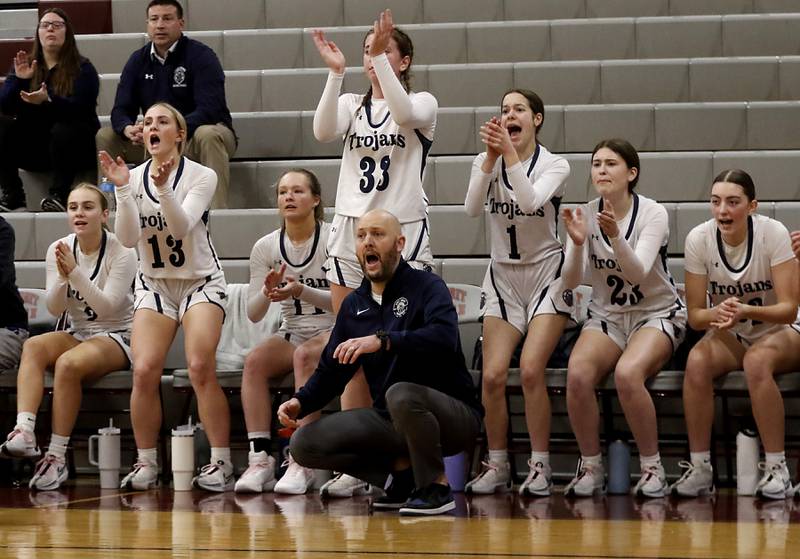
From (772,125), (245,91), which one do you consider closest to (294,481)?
(245,91)

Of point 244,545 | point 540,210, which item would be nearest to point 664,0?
point 540,210

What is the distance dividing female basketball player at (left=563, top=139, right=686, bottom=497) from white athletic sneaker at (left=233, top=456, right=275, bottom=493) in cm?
127

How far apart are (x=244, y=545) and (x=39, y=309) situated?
119 inches

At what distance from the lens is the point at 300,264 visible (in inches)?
242

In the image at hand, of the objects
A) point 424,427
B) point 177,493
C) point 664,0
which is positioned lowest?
point 177,493

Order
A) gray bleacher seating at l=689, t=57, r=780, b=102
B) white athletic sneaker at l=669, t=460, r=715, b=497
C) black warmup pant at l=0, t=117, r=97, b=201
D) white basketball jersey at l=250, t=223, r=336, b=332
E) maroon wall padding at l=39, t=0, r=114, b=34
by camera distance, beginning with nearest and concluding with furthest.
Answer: white athletic sneaker at l=669, t=460, r=715, b=497, white basketball jersey at l=250, t=223, r=336, b=332, black warmup pant at l=0, t=117, r=97, b=201, gray bleacher seating at l=689, t=57, r=780, b=102, maroon wall padding at l=39, t=0, r=114, b=34

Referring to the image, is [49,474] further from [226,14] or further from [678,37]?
[678,37]

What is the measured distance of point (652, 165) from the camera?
7340 mm

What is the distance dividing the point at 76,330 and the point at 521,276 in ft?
6.93

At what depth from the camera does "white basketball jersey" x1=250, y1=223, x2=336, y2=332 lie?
6129 millimetres

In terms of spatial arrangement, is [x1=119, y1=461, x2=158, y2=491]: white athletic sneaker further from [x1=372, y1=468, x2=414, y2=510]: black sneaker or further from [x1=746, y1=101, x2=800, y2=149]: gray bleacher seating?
→ [x1=746, y1=101, x2=800, y2=149]: gray bleacher seating

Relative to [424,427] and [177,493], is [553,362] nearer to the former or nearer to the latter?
[424,427]

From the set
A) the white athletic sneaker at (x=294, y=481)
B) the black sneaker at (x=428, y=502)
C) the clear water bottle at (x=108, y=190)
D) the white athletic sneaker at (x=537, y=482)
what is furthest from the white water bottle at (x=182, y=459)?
the clear water bottle at (x=108, y=190)

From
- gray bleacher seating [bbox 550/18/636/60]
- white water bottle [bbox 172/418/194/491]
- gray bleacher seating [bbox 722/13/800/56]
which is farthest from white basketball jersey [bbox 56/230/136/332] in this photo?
gray bleacher seating [bbox 722/13/800/56]
